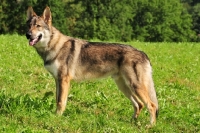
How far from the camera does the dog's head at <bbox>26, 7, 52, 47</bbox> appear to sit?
7.56m

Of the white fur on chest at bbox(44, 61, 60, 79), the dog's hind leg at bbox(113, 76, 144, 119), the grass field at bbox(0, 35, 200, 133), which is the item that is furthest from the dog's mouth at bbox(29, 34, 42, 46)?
the dog's hind leg at bbox(113, 76, 144, 119)

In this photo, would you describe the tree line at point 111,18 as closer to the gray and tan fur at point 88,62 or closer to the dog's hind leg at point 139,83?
the gray and tan fur at point 88,62

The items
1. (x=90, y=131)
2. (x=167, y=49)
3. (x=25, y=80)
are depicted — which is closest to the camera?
(x=90, y=131)

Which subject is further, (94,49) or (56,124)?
(94,49)

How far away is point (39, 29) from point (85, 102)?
2.25m

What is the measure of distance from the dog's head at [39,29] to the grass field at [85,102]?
1.17 meters

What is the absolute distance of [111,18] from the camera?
53438 mm

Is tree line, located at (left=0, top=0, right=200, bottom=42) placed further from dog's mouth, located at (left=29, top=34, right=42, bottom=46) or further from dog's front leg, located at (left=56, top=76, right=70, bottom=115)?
dog's front leg, located at (left=56, top=76, right=70, bottom=115)

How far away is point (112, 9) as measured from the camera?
2084 inches

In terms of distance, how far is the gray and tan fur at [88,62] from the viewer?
7.67 metres

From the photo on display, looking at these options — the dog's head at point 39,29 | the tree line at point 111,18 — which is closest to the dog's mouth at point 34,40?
the dog's head at point 39,29

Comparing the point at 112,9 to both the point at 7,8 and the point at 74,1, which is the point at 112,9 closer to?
the point at 74,1

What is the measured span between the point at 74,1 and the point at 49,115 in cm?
4747

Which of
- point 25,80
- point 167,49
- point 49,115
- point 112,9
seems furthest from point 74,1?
point 49,115
